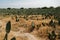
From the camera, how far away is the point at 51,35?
2241 centimetres

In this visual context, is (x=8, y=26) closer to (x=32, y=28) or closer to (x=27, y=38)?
(x=27, y=38)

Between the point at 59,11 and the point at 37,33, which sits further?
the point at 59,11

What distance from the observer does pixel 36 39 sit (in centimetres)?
2377

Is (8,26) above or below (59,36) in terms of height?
above

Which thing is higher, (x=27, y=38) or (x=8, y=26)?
(x=8, y=26)

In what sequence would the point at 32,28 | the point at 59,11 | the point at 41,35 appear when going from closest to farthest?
1. the point at 41,35
2. the point at 32,28
3. the point at 59,11

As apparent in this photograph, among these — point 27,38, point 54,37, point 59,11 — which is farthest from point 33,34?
point 59,11

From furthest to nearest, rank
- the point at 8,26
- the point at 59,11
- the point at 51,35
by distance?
the point at 59,11, the point at 51,35, the point at 8,26

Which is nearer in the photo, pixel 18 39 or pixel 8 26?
pixel 8 26

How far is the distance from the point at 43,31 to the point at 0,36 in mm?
6663

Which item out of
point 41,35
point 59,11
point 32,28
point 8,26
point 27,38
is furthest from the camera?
point 59,11

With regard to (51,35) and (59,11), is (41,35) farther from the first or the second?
(59,11)

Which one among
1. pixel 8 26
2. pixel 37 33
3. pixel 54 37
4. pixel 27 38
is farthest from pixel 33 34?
pixel 8 26

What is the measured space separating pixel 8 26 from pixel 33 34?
935 centimetres
